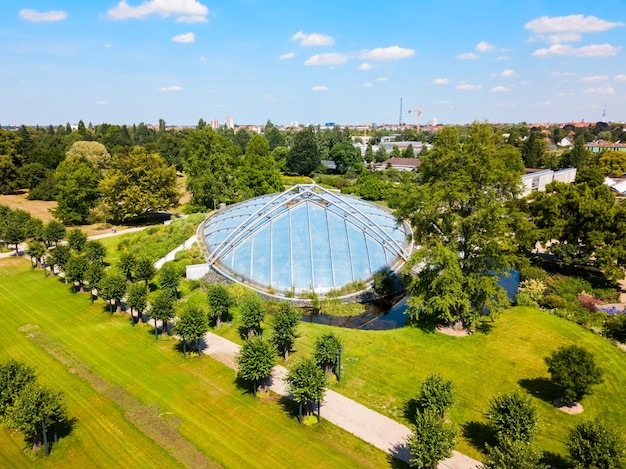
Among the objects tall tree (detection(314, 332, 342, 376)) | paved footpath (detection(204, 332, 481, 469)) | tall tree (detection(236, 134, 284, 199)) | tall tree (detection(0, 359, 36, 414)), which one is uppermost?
tall tree (detection(236, 134, 284, 199))

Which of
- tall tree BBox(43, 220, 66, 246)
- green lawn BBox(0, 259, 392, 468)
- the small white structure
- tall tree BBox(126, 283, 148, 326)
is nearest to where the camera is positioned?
green lawn BBox(0, 259, 392, 468)

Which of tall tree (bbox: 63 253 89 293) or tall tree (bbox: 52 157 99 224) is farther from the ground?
tall tree (bbox: 52 157 99 224)

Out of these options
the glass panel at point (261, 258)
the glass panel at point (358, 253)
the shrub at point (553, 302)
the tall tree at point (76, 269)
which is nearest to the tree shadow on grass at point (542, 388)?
the shrub at point (553, 302)

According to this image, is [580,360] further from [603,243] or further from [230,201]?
[230,201]

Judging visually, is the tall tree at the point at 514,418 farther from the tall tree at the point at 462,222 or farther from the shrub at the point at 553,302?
the shrub at the point at 553,302

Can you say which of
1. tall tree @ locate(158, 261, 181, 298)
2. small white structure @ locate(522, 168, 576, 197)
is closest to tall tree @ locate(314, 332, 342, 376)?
tall tree @ locate(158, 261, 181, 298)

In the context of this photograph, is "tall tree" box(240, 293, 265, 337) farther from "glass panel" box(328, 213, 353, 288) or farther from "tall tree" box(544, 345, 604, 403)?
"tall tree" box(544, 345, 604, 403)

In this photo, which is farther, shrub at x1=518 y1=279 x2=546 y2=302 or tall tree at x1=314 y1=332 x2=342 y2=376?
shrub at x1=518 y1=279 x2=546 y2=302
